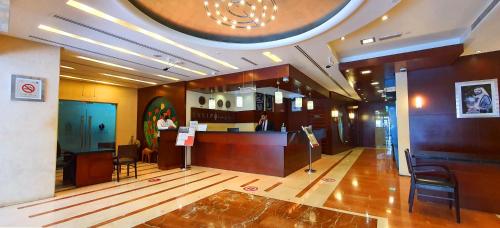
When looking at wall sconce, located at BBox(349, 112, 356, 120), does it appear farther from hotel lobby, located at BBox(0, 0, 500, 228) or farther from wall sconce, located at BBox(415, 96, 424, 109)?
wall sconce, located at BBox(415, 96, 424, 109)

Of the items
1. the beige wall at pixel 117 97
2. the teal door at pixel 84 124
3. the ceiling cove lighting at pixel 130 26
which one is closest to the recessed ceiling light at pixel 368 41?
the ceiling cove lighting at pixel 130 26

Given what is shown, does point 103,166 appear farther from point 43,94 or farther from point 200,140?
point 200,140

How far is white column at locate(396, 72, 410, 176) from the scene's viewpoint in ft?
19.2

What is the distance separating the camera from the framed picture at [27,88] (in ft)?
13.0

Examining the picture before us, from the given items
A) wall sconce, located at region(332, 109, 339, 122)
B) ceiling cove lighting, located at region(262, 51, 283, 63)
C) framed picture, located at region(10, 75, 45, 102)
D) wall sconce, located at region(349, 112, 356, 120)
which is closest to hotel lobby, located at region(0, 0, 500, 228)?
framed picture, located at region(10, 75, 45, 102)

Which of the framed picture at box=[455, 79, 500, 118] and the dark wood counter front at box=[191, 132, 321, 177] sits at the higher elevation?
the framed picture at box=[455, 79, 500, 118]

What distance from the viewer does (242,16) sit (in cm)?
344

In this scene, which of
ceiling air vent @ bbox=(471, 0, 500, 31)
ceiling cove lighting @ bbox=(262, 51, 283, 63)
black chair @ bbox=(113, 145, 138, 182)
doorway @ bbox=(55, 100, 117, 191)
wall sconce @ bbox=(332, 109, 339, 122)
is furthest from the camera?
wall sconce @ bbox=(332, 109, 339, 122)

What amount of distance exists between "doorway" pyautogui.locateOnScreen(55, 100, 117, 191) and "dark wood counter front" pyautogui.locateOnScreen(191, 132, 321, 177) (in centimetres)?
280

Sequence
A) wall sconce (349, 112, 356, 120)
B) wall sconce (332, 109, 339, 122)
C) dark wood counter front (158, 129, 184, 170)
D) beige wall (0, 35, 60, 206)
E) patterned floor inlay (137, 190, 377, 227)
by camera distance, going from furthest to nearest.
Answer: wall sconce (349, 112, 356, 120)
wall sconce (332, 109, 339, 122)
dark wood counter front (158, 129, 184, 170)
beige wall (0, 35, 60, 206)
patterned floor inlay (137, 190, 377, 227)

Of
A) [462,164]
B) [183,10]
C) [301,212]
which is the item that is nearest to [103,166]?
[183,10]

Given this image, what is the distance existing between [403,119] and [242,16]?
513 cm

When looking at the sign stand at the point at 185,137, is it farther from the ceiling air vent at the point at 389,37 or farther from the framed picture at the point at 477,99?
the framed picture at the point at 477,99

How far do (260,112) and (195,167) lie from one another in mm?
4085
